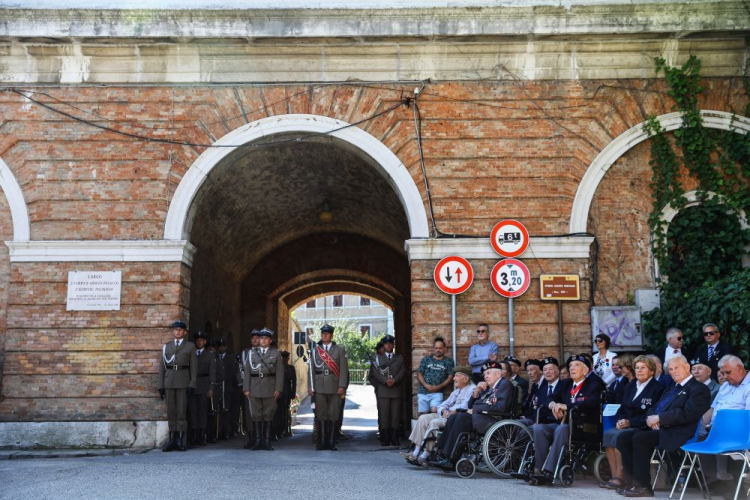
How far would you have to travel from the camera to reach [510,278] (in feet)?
41.4

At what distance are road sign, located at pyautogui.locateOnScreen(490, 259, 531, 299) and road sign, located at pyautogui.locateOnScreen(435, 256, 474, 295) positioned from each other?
1.29ft

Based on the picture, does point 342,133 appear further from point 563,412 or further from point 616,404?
point 616,404

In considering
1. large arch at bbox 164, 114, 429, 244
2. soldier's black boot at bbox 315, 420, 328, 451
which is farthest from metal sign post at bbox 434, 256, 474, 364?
soldier's black boot at bbox 315, 420, 328, 451

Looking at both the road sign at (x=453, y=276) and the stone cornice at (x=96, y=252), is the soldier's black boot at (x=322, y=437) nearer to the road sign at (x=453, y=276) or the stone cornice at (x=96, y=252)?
the road sign at (x=453, y=276)

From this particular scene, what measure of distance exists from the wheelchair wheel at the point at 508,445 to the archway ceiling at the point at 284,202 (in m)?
5.96

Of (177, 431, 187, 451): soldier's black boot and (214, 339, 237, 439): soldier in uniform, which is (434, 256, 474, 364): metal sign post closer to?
(177, 431, 187, 451): soldier's black boot

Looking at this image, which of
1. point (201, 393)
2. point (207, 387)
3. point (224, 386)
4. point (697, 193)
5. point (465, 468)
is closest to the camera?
point (465, 468)

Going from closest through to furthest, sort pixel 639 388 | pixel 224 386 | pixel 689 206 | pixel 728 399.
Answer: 1. pixel 728 399
2. pixel 639 388
3. pixel 689 206
4. pixel 224 386

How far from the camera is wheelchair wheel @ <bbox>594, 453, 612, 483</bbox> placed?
9219 mm

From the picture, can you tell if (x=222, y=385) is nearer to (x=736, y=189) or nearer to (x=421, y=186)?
(x=421, y=186)

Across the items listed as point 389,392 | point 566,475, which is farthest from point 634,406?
point 389,392

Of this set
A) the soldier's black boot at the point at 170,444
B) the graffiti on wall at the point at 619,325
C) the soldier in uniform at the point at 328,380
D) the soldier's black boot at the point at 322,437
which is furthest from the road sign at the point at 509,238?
the soldier's black boot at the point at 170,444

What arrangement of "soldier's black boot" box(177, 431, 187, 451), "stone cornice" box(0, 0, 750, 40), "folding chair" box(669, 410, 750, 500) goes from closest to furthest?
"folding chair" box(669, 410, 750, 500), "soldier's black boot" box(177, 431, 187, 451), "stone cornice" box(0, 0, 750, 40)

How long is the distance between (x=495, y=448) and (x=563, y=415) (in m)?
0.92
